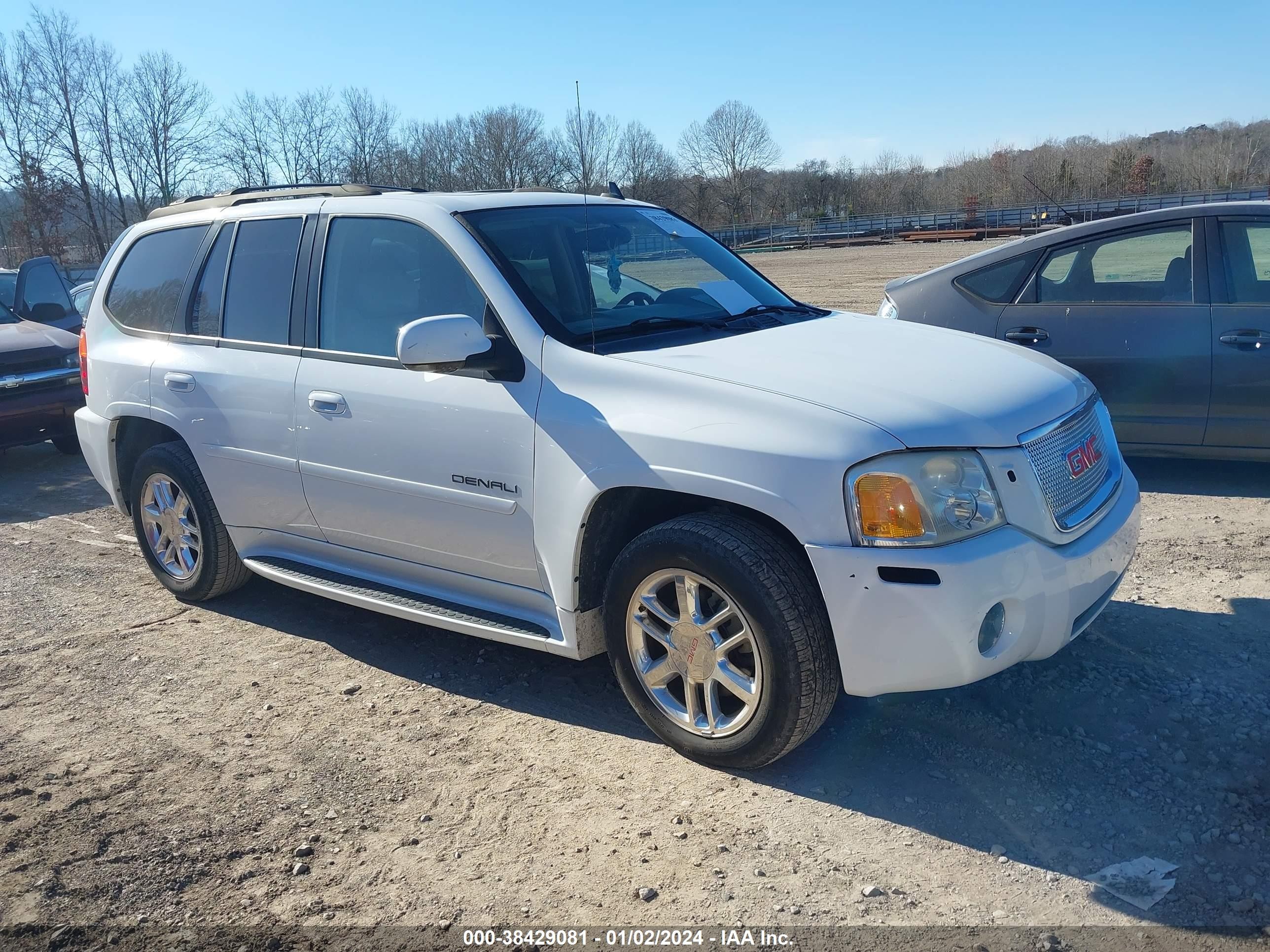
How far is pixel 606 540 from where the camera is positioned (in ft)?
11.8

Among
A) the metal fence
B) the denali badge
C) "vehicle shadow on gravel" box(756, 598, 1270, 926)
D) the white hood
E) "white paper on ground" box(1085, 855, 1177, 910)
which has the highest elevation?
the metal fence

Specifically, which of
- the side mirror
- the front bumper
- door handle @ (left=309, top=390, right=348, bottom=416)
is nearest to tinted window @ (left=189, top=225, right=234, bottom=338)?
door handle @ (left=309, top=390, right=348, bottom=416)

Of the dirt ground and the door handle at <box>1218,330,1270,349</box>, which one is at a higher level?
the door handle at <box>1218,330,1270,349</box>

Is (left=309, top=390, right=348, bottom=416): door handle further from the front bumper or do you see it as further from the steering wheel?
the front bumper

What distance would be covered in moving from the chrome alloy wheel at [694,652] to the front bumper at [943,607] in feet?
1.04

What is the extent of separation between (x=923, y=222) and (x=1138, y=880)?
61.5 m

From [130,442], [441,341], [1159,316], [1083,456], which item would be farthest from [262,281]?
[1159,316]

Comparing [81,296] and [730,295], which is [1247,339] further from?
[81,296]

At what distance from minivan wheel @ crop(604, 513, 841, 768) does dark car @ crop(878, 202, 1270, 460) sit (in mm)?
3871

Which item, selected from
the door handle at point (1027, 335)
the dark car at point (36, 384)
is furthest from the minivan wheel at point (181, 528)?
the door handle at point (1027, 335)

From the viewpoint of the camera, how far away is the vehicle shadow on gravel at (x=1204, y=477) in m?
6.16

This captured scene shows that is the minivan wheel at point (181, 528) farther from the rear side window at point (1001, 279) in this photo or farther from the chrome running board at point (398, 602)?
the rear side window at point (1001, 279)

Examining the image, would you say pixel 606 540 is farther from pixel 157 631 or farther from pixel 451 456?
pixel 157 631

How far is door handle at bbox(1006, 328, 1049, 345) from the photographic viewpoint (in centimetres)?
643
